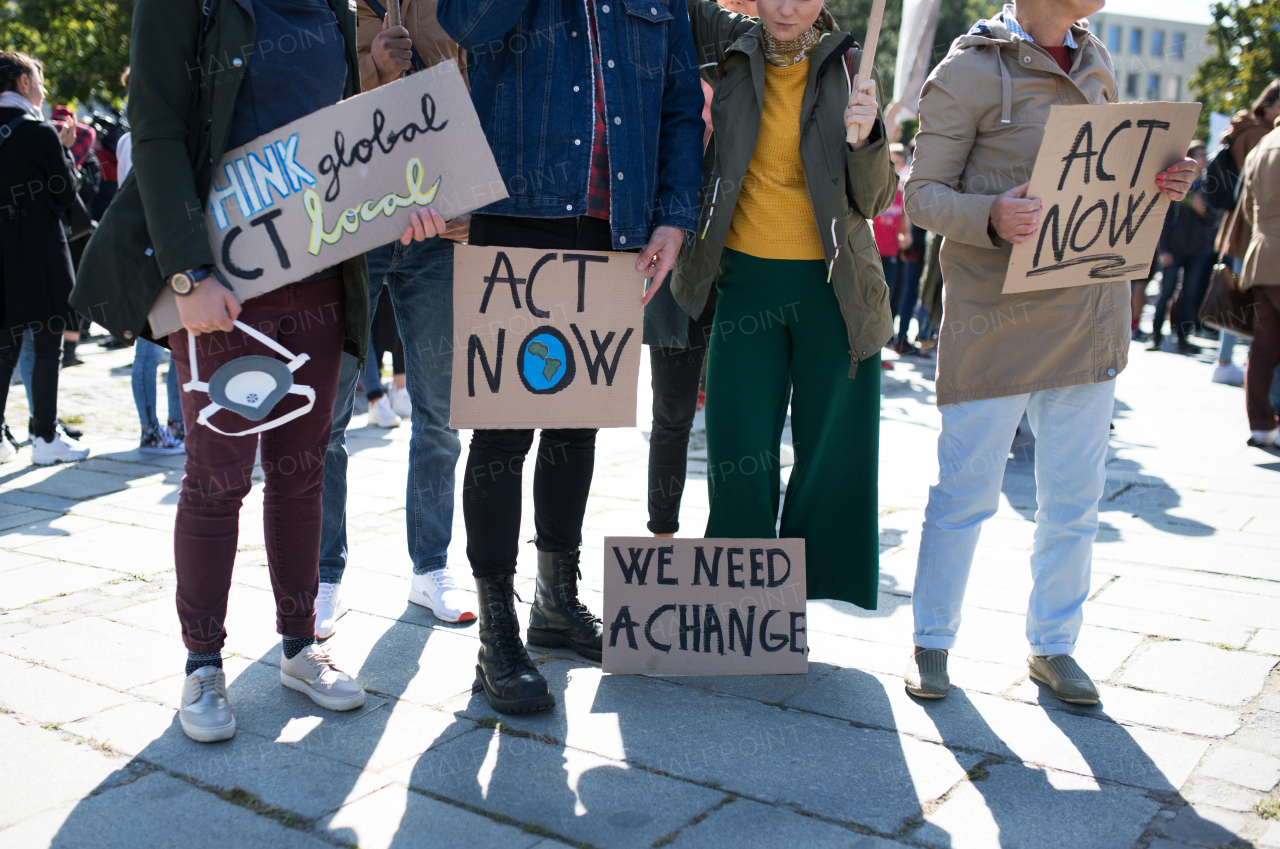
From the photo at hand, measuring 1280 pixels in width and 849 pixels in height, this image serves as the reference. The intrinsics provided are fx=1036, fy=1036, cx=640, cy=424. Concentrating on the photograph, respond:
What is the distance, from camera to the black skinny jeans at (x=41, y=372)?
5.96 metres

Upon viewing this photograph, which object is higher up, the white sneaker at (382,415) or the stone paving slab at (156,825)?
the stone paving slab at (156,825)

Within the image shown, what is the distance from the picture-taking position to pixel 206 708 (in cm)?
253

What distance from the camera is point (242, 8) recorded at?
7.80ft

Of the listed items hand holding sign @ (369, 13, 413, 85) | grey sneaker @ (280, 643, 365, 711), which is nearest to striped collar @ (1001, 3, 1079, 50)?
hand holding sign @ (369, 13, 413, 85)

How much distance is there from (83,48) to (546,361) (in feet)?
73.5

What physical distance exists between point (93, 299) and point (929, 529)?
2254 mm

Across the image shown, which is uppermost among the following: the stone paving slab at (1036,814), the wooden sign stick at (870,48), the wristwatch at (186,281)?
the wooden sign stick at (870,48)

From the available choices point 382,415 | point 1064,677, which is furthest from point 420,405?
point 382,415

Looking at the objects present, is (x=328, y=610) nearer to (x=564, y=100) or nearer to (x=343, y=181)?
(x=343, y=181)

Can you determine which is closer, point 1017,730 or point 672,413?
point 1017,730

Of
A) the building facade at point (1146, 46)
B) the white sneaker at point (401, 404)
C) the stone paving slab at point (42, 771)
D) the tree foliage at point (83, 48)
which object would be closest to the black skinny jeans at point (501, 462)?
the stone paving slab at point (42, 771)

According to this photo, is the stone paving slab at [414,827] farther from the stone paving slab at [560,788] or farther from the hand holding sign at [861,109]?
the hand holding sign at [861,109]

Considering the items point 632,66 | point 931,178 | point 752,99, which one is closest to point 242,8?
point 632,66

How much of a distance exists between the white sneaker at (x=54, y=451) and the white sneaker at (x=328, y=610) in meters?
3.44
